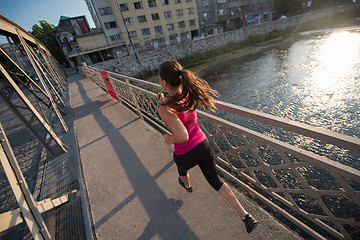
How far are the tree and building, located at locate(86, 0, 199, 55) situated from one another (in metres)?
14.4

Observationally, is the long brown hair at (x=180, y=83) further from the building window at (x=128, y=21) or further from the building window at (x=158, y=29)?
the building window at (x=158, y=29)

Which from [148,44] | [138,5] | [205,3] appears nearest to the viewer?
[138,5]

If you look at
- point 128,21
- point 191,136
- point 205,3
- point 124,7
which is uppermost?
point 124,7

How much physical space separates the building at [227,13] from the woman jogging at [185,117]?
40.9m

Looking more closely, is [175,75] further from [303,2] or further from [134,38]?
[303,2]

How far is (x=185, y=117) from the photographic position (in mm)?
1493

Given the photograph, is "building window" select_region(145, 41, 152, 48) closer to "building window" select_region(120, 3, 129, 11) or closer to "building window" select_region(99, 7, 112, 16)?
"building window" select_region(120, 3, 129, 11)

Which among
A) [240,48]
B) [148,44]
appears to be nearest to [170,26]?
[148,44]

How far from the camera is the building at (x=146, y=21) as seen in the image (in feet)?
94.0

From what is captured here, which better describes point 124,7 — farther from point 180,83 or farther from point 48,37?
point 180,83

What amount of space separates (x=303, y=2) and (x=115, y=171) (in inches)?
2519

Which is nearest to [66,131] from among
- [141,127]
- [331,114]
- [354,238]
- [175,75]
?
[141,127]

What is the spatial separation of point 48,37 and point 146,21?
2499 centimetres

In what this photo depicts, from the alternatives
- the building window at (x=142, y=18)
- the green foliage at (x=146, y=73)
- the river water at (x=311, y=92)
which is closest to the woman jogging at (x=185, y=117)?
the river water at (x=311, y=92)
